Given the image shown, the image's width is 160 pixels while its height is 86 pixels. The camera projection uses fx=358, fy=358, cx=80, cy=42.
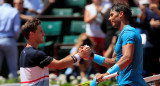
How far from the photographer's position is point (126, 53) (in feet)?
12.9

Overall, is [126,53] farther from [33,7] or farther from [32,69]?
[33,7]

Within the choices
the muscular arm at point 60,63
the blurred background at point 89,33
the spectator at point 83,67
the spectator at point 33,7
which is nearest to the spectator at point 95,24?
the blurred background at point 89,33

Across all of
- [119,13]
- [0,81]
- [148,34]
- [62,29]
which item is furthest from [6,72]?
[119,13]

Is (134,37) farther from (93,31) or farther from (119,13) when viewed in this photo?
(93,31)

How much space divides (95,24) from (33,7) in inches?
95.8

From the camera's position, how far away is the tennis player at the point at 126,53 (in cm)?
394

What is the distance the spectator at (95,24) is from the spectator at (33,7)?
74.1 inches

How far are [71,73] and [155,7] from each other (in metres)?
2.37

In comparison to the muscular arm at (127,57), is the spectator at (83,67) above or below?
below

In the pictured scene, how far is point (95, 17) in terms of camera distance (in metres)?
8.41

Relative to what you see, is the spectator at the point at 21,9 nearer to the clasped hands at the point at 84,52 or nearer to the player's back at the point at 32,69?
the clasped hands at the point at 84,52

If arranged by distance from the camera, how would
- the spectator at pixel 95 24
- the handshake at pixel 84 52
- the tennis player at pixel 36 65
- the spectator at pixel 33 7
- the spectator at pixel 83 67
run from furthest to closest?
the spectator at pixel 33 7, the spectator at pixel 95 24, the spectator at pixel 83 67, the handshake at pixel 84 52, the tennis player at pixel 36 65

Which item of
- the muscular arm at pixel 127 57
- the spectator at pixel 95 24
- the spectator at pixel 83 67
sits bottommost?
the spectator at pixel 83 67

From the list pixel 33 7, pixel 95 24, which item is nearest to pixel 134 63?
pixel 95 24
